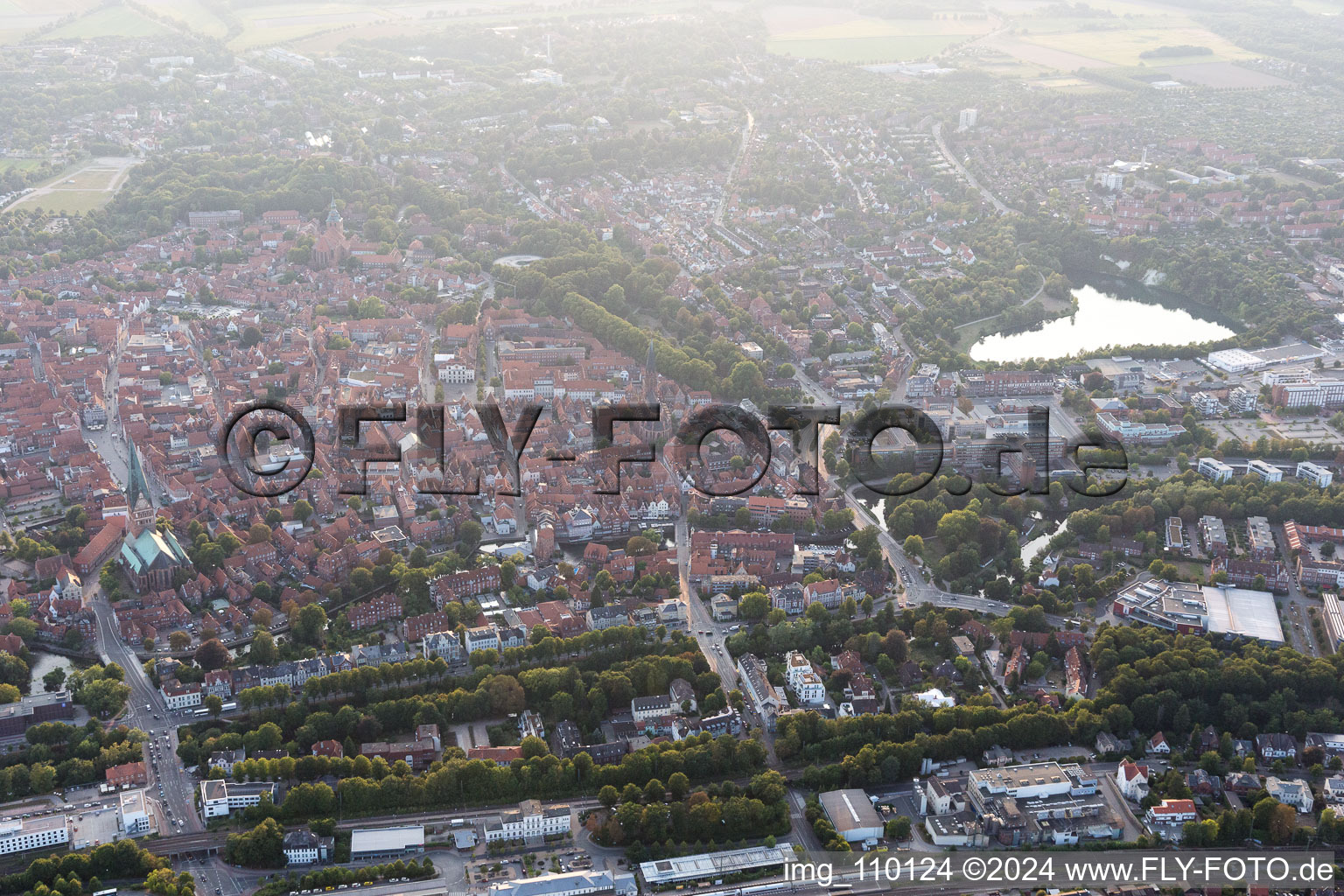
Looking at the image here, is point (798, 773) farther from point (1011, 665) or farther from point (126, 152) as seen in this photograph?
point (126, 152)

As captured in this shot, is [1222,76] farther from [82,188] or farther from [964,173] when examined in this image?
[82,188]

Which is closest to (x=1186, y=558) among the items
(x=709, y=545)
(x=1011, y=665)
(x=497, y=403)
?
(x=1011, y=665)

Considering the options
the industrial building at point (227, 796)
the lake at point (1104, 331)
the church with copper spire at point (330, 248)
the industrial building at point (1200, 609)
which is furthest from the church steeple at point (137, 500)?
the lake at point (1104, 331)

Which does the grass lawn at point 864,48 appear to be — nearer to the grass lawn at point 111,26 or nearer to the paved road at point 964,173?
the paved road at point 964,173

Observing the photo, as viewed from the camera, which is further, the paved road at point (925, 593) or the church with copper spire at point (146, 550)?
the paved road at point (925, 593)

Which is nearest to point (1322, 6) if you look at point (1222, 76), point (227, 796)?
point (1222, 76)
